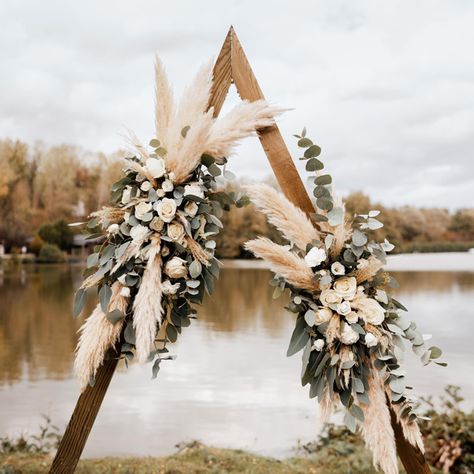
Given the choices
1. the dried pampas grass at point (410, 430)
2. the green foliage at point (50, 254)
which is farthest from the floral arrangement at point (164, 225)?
the green foliage at point (50, 254)

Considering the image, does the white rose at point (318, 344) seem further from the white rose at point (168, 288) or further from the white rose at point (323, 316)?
the white rose at point (168, 288)

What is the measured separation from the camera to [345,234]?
6.26 feet

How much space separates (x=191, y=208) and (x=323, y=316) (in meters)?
0.57

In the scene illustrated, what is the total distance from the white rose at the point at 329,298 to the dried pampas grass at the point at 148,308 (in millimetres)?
Answer: 528

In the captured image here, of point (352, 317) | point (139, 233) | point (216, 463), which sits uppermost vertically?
point (139, 233)

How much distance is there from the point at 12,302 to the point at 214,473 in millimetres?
6639

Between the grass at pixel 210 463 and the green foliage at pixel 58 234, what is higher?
the green foliage at pixel 58 234

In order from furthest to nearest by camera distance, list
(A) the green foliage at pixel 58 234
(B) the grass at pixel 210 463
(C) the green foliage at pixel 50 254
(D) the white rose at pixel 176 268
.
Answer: (C) the green foliage at pixel 50 254 < (A) the green foliage at pixel 58 234 < (B) the grass at pixel 210 463 < (D) the white rose at pixel 176 268

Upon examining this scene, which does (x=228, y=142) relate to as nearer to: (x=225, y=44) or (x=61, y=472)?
(x=225, y=44)

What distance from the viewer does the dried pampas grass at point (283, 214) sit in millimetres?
1852

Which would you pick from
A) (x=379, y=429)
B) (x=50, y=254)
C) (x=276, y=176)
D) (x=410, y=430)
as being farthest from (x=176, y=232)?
(x=50, y=254)

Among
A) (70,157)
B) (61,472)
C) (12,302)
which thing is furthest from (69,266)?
(61,472)

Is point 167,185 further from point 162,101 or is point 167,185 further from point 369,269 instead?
point 369,269

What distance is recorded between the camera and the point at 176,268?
1.88 m
